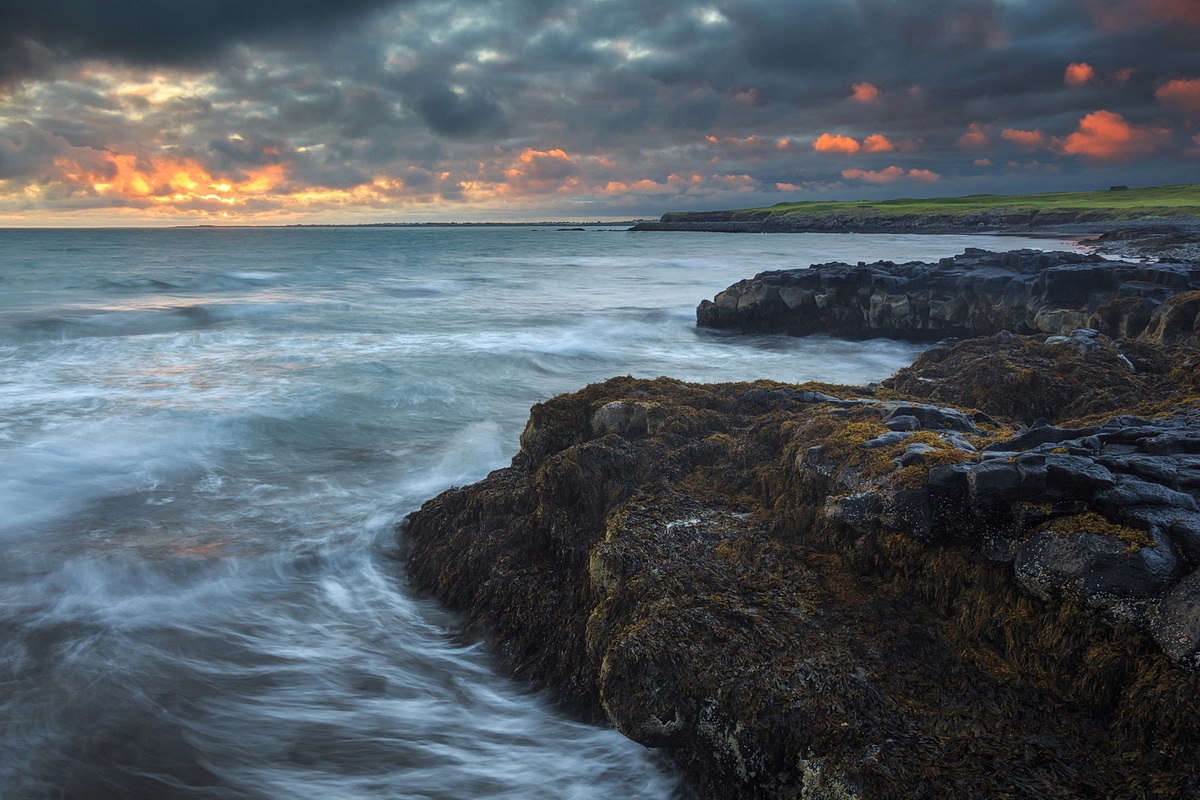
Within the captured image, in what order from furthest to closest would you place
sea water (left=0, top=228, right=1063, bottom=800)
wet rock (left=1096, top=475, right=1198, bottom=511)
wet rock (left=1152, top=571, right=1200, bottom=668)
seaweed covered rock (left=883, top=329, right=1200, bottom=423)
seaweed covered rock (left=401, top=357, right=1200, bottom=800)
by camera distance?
seaweed covered rock (left=883, top=329, right=1200, bottom=423)
sea water (left=0, top=228, right=1063, bottom=800)
wet rock (left=1096, top=475, right=1198, bottom=511)
seaweed covered rock (left=401, top=357, right=1200, bottom=800)
wet rock (left=1152, top=571, right=1200, bottom=668)

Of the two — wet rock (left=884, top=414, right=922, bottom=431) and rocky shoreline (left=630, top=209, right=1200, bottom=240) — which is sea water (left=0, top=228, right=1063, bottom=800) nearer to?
wet rock (left=884, top=414, right=922, bottom=431)

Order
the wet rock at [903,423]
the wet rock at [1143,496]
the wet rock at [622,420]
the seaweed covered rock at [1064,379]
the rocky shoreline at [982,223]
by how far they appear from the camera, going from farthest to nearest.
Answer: the rocky shoreline at [982,223] → the seaweed covered rock at [1064,379] → the wet rock at [622,420] → the wet rock at [903,423] → the wet rock at [1143,496]

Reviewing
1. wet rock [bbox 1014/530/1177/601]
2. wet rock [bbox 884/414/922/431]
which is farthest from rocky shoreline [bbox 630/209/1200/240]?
wet rock [bbox 1014/530/1177/601]

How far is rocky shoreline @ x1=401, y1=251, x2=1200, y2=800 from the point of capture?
2.99 m

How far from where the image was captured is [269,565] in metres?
7.14

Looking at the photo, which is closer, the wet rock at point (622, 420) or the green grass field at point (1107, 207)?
the wet rock at point (622, 420)

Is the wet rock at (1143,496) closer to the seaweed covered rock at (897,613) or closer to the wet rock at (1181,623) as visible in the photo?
the seaweed covered rock at (897,613)

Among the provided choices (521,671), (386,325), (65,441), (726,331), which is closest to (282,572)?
(521,671)

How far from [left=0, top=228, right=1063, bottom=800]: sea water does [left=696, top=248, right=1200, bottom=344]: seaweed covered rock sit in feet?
4.03

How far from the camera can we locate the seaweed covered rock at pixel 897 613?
2.97 meters

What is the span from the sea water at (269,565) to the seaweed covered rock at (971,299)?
123 centimetres

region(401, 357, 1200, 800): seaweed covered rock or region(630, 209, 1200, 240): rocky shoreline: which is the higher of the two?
region(630, 209, 1200, 240): rocky shoreline

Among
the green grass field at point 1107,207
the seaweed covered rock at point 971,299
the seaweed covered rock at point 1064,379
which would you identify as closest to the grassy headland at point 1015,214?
the green grass field at point 1107,207

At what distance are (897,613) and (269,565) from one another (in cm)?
618
